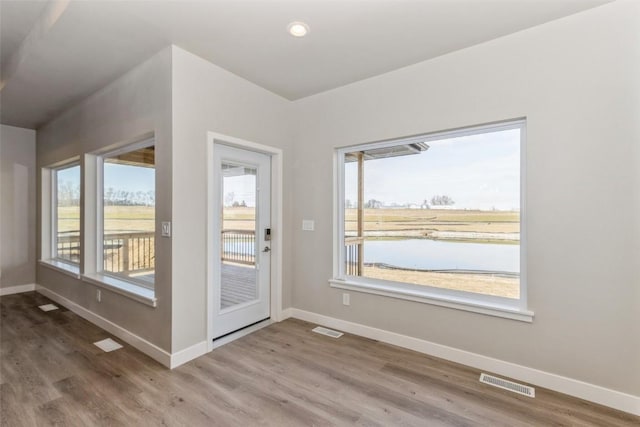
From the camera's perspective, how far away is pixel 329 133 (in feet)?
11.5

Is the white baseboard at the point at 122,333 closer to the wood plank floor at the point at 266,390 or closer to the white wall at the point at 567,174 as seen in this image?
the wood plank floor at the point at 266,390

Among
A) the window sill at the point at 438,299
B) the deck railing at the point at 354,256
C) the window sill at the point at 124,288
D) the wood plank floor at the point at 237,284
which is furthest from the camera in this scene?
the deck railing at the point at 354,256

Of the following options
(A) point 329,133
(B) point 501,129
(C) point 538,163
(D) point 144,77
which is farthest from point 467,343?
(D) point 144,77

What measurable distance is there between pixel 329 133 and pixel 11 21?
2927 mm

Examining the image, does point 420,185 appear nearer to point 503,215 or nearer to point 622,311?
point 503,215

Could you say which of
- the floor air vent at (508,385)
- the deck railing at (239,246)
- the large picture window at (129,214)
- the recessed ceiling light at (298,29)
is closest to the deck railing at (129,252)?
the large picture window at (129,214)

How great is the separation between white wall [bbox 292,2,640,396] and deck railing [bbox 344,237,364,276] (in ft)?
2.37

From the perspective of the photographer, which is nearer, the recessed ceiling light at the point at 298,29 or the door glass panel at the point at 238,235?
the recessed ceiling light at the point at 298,29

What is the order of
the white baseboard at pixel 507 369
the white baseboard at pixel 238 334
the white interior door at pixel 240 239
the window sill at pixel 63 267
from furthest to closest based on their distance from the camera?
the window sill at pixel 63 267, the white interior door at pixel 240 239, the white baseboard at pixel 238 334, the white baseboard at pixel 507 369

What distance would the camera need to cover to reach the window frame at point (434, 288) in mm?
2453

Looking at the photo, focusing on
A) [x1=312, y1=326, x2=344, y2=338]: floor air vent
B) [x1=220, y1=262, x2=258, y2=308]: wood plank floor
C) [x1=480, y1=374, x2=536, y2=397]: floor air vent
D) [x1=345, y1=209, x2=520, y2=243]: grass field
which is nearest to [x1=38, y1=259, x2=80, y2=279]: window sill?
[x1=220, y1=262, x2=258, y2=308]: wood plank floor

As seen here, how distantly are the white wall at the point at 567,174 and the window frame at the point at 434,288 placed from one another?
3.2 inches

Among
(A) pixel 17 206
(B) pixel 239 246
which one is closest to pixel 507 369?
(B) pixel 239 246

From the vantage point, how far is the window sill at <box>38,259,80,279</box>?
13.2ft
